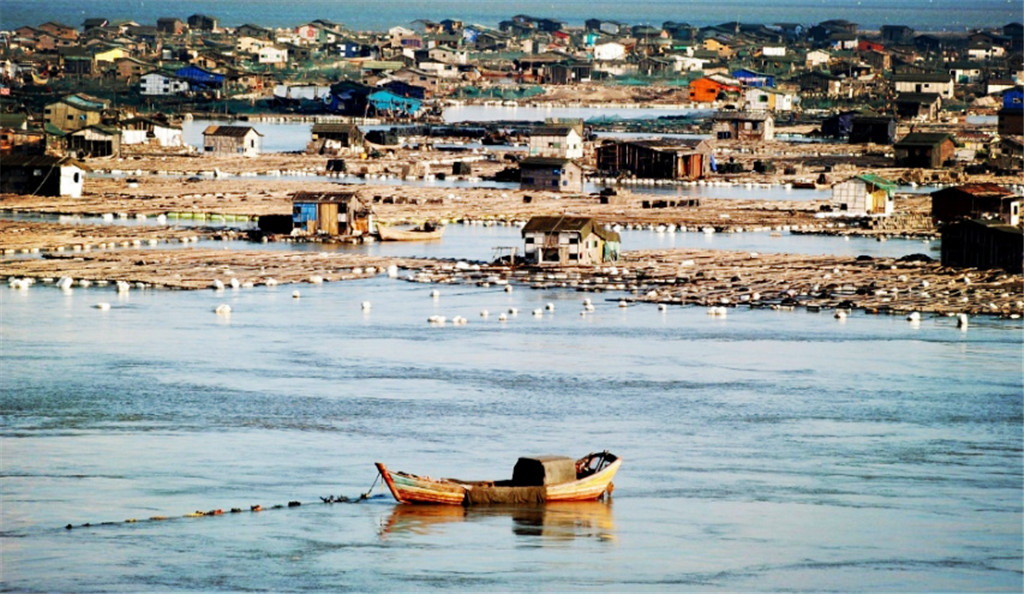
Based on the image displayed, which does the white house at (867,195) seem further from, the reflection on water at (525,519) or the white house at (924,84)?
the white house at (924,84)

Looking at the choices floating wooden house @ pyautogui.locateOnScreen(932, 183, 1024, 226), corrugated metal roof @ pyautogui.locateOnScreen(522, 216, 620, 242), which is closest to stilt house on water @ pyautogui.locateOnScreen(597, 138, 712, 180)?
floating wooden house @ pyautogui.locateOnScreen(932, 183, 1024, 226)

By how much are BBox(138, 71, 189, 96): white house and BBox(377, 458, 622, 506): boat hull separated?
71.1 m

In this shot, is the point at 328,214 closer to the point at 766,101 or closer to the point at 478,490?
the point at 478,490

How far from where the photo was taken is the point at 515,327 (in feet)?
106

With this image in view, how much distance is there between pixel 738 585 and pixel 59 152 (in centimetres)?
4746

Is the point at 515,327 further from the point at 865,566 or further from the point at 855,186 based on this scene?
the point at 855,186

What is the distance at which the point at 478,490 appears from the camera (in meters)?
20.1

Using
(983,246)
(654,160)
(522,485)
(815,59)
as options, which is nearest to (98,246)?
(983,246)

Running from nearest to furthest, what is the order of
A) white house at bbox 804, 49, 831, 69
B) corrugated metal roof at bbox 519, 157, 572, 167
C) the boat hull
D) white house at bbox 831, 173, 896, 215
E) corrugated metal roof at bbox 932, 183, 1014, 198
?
1. the boat hull
2. corrugated metal roof at bbox 932, 183, 1014, 198
3. white house at bbox 831, 173, 896, 215
4. corrugated metal roof at bbox 519, 157, 572, 167
5. white house at bbox 804, 49, 831, 69

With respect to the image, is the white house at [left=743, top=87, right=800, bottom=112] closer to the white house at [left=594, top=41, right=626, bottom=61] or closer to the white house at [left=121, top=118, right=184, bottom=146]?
the white house at [left=594, top=41, right=626, bottom=61]

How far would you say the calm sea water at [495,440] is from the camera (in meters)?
18.5

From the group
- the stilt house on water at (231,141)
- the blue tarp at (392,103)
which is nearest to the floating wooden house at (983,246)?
the stilt house on water at (231,141)

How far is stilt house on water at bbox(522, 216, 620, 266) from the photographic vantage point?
38344mm

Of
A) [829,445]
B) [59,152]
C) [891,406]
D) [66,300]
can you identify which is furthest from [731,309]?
[59,152]
